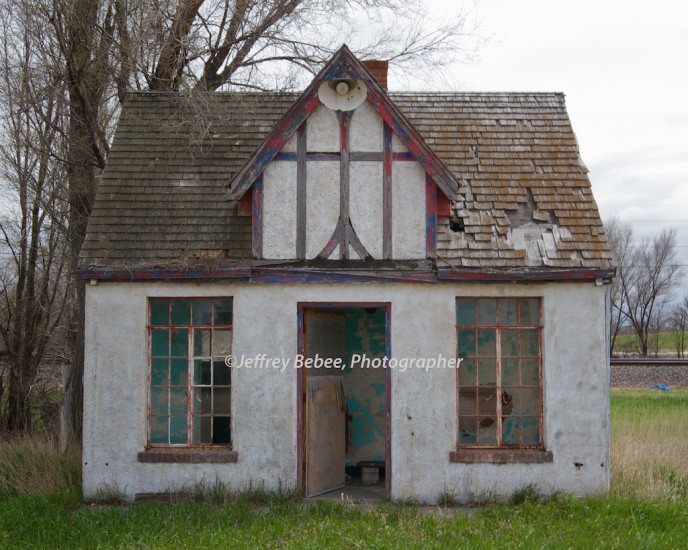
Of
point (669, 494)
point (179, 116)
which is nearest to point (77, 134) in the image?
point (179, 116)

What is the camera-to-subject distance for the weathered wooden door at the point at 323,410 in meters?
10.6

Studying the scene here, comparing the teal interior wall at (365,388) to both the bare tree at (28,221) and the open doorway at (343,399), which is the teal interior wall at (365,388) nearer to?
the open doorway at (343,399)

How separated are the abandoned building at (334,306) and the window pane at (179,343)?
2cm

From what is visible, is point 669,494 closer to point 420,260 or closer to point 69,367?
point 420,260

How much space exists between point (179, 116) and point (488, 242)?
535 centimetres

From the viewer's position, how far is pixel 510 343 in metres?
Result: 11.0

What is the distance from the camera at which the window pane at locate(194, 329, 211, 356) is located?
10.8m

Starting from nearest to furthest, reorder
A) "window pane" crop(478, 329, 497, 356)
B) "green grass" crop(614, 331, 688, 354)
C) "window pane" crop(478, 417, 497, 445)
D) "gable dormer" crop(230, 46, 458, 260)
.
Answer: "gable dormer" crop(230, 46, 458, 260)
"window pane" crop(478, 417, 497, 445)
"window pane" crop(478, 329, 497, 356)
"green grass" crop(614, 331, 688, 354)

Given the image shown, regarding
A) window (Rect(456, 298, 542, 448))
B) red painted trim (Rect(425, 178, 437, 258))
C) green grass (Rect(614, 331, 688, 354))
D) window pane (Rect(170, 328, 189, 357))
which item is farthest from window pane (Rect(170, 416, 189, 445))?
green grass (Rect(614, 331, 688, 354))

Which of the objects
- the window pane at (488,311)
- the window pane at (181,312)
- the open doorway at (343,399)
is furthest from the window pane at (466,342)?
the window pane at (181,312)

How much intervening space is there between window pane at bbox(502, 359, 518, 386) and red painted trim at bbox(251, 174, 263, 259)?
12.5ft

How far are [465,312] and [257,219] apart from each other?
328 centimetres

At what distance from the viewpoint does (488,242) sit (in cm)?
1059

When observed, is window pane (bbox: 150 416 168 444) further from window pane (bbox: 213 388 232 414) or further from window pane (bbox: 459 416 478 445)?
window pane (bbox: 459 416 478 445)
